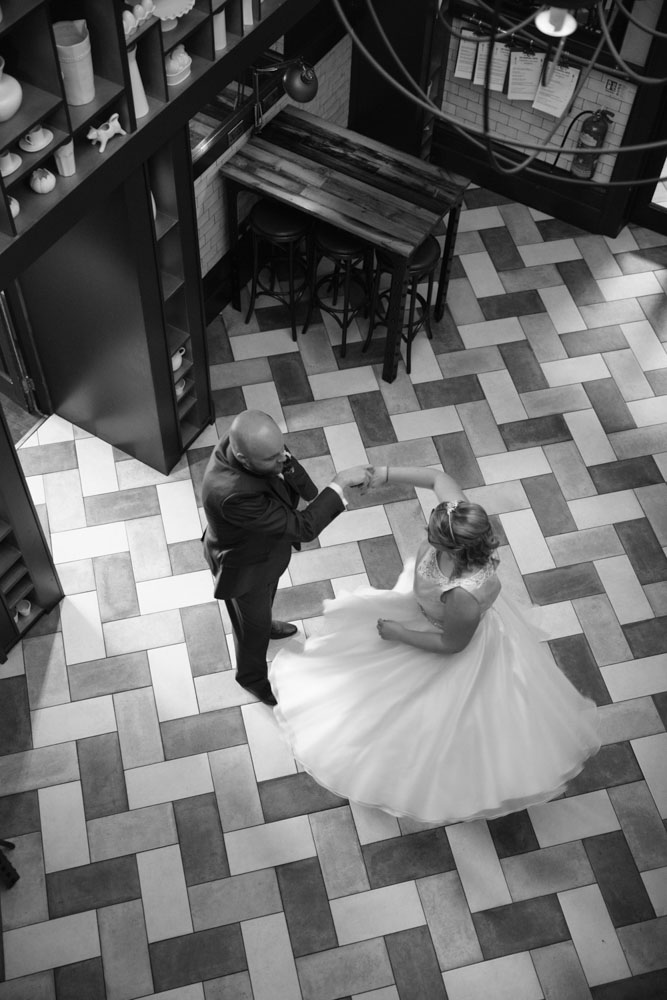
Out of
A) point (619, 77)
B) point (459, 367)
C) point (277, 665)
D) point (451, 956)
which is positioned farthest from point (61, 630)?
point (619, 77)

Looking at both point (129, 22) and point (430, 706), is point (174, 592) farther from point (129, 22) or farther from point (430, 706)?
point (129, 22)

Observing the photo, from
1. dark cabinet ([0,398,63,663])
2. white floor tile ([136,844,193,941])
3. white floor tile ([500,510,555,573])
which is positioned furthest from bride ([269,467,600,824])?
dark cabinet ([0,398,63,663])

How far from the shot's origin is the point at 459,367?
6492 mm

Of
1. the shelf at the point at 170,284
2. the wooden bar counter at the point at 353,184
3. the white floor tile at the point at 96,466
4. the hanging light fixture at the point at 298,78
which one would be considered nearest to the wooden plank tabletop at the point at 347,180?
the wooden bar counter at the point at 353,184

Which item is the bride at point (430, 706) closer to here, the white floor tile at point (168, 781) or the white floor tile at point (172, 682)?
the white floor tile at point (168, 781)

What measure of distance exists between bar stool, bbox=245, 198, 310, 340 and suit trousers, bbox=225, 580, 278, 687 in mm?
2235

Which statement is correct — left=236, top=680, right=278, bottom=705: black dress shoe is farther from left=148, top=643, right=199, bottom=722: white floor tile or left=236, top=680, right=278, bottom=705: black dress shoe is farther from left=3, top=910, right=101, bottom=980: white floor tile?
left=3, top=910, right=101, bottom=980: white floor tile

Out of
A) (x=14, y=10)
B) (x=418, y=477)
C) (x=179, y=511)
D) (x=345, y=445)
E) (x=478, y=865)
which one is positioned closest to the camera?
(x=14, y=10)

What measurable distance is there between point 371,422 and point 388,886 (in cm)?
273

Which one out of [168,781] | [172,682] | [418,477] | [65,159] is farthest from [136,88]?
[168,781]

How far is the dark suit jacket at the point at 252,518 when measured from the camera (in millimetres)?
4074

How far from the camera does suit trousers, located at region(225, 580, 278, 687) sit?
4.59 metres

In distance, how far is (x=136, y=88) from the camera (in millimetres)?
3918

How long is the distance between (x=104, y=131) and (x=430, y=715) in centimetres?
268
